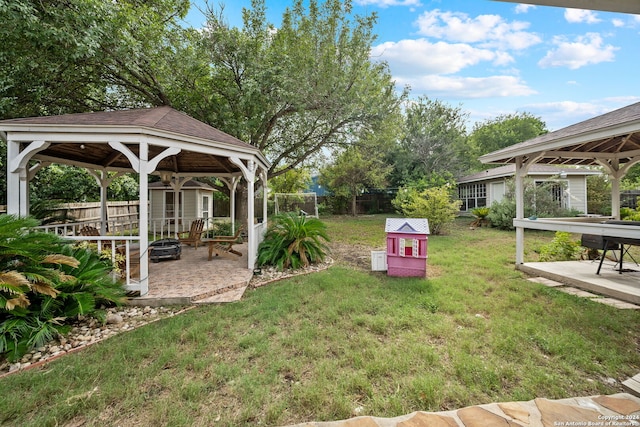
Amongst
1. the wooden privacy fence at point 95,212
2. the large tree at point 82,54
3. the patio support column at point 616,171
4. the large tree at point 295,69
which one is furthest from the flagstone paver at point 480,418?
the large tree at point 82,54

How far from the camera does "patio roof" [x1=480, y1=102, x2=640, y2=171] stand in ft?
14.6

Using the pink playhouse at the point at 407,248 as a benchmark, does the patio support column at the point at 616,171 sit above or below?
above

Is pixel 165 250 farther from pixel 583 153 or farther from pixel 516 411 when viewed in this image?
pixel 583 153

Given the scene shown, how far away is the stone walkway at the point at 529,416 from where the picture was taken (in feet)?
6.10

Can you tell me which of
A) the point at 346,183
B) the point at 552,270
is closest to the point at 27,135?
the point at 552,270

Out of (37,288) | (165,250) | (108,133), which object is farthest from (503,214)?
(37,288)

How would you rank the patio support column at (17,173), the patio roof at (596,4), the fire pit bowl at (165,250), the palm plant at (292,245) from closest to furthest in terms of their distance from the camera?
1. the patio roof at (596,4)
2. the patio support column at (17,173)
3. the palm plant at (292,245)
4. the fire pit bowl at (165,250)

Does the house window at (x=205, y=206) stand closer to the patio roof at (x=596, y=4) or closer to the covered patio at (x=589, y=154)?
the covered patio at (x=589, y=154)

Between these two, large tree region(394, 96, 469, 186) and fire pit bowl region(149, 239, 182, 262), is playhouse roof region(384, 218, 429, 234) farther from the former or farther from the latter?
large tree region(394, 96, 469, 186)

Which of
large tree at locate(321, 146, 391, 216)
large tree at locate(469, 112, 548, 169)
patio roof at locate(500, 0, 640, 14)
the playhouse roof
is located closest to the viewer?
patio roof at locate(500, 0, 640, 14)

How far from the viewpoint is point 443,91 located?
19156 millimetres

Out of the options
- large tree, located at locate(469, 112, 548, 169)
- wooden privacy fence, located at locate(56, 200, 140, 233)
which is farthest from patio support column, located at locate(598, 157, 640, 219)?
large tree, located at locate(469, 112, 548, 169)

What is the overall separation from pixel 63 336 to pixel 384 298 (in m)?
4.23

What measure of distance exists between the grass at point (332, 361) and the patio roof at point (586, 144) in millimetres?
2731
